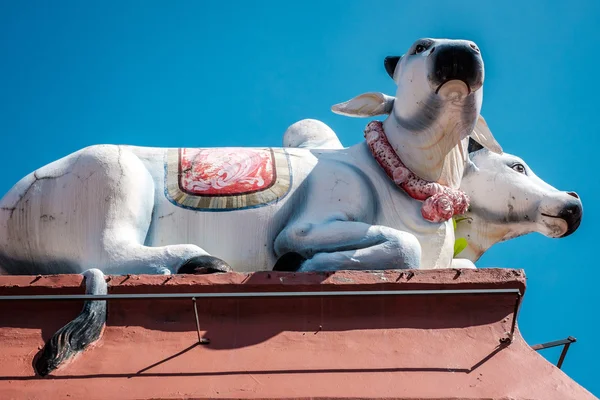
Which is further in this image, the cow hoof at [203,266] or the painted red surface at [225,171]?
the painted red surface at [225,171]

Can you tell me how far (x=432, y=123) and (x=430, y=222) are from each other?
23.0 inches

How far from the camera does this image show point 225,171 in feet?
21.3

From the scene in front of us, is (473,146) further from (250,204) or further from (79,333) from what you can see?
(79,333)

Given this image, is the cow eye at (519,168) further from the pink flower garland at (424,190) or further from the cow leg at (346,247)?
the cow leg at (346,247)

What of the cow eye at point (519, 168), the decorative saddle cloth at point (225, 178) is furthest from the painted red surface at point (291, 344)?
the cow eye at point (519, 168)

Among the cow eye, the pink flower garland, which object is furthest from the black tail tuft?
the cow eye

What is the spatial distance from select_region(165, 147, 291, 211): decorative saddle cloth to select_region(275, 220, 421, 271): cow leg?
30 centimetres

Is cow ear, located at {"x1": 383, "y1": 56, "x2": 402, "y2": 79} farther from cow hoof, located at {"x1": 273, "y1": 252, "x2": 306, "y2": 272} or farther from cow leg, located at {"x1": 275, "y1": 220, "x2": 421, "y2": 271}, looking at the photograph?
cow hoof, located at {"x1": 273, "y1": 252, "x2": 306, "y2": 272}

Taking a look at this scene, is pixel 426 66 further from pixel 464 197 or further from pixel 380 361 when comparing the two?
pixel 380 361

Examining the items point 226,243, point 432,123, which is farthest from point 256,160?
point 432,123

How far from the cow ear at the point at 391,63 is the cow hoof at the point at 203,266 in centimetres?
185

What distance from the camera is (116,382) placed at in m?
5.28

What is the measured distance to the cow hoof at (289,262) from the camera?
19.8 feet

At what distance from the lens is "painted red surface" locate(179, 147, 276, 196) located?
6.42 meters
